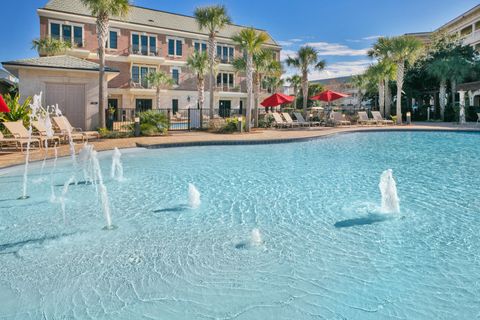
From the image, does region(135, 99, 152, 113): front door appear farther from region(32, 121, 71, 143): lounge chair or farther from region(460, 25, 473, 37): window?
region(460, 25, 473, 37): window

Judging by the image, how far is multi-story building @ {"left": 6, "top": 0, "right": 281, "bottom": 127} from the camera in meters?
34.0

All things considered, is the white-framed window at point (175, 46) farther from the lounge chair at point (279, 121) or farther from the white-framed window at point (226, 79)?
the lounge chair at point (279, 121)

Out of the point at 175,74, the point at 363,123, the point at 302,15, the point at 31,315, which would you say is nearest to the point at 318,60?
the point at 302,15

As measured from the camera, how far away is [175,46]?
134 ft

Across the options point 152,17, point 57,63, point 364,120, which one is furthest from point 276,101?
point 152,17

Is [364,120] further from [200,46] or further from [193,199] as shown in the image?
[193,199]

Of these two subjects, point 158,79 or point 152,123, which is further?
point 158,79

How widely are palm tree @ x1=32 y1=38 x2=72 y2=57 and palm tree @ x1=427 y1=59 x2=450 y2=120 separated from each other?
102 feet

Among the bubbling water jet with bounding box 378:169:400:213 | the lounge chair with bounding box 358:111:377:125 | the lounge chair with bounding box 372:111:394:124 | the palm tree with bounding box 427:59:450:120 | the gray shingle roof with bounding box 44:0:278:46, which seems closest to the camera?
the bubbling water jet with bounding box 378:169:400:213

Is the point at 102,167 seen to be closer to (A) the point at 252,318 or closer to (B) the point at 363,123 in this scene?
(A) the point at 252,318

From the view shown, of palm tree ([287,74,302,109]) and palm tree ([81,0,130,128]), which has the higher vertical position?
palm tree ([287,74,302,109])

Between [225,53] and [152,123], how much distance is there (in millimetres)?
28151

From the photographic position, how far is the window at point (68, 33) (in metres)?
33.2

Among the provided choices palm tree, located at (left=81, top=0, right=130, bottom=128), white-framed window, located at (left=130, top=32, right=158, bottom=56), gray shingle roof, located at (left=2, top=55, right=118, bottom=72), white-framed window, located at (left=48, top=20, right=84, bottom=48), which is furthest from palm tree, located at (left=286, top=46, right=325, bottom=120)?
white-framed window, located at (left=48, top=20, right=84, bottom=48)
